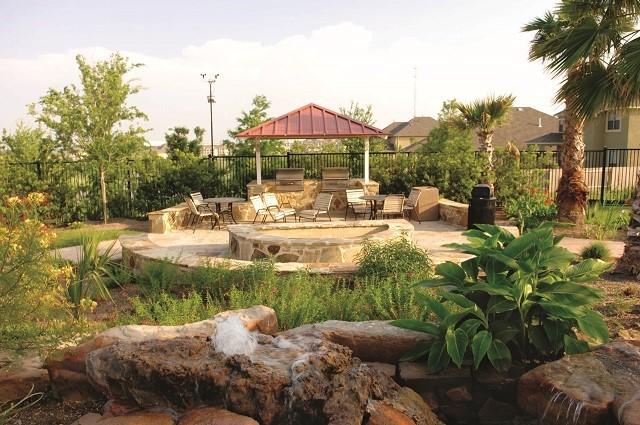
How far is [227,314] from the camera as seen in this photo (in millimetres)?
4434

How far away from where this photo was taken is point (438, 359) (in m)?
3.87

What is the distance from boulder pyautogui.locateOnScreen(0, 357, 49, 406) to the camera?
371cm

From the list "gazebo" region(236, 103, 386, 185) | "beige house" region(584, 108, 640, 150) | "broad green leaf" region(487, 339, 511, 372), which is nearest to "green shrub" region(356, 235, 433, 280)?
"broad green leaf" region(487, 339, 511, 372)

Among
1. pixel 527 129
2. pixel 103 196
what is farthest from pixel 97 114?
pixel 527 129

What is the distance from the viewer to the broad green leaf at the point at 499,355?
3.73 m

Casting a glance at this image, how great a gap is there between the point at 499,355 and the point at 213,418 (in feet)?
6.31

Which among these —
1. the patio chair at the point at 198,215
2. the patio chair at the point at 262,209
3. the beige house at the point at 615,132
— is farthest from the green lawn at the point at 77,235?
the beige house at the point at 615,132

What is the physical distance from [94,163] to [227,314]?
11973 mm

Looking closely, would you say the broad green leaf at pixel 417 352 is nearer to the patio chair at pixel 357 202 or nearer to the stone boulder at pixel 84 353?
the stone boulder at pixel 84 353

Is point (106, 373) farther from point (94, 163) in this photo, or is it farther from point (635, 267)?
point (94, 163)

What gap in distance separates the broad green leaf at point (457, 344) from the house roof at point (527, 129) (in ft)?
132

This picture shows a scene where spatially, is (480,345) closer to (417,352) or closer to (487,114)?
(417,352)

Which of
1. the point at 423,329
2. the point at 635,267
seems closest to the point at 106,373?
the point at 423,329

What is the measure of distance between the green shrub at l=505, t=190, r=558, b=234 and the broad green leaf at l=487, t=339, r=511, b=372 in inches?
363
